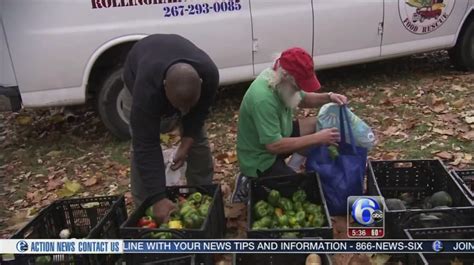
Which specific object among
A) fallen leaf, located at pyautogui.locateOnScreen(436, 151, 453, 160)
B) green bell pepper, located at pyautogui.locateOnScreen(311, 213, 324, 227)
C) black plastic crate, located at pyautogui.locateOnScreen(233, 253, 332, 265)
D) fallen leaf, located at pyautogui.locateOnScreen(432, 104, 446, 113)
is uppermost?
green bell pepper, located at pyautogui.locateOnScreen(311, 213, 324, 227)

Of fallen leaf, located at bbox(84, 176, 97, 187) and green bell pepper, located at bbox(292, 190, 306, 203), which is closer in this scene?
green bell pepper, located at bbox(292, 190, 306, 203)

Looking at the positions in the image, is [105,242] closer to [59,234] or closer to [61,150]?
[59,234]

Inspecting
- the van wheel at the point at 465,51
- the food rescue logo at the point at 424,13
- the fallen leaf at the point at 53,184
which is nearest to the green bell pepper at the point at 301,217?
the fallen leaf at the point at 53,184

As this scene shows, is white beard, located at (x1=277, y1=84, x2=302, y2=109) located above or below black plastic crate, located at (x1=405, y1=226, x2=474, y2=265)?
above

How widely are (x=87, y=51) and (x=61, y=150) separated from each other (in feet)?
3.95

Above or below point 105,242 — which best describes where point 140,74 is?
above

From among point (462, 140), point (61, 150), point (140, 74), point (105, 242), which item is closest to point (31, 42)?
point (61, 150)

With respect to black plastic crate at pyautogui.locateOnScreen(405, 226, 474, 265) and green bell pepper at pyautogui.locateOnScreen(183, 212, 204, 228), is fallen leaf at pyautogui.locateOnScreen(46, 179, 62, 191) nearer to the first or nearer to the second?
green bell pepper at pyautogui.locateOnScreen(183, 212, 204, 228)

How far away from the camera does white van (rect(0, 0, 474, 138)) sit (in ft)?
16.3

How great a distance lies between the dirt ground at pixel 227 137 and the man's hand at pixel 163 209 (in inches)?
28.7

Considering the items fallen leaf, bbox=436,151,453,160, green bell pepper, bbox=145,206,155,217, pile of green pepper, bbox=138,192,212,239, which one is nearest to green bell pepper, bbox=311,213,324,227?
pile of green pepper, bbox=138,192,212,239

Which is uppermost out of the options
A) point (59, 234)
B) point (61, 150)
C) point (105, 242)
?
point (105, 242)

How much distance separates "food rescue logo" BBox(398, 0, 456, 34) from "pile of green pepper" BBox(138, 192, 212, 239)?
13.0ft

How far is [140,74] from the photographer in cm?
304
